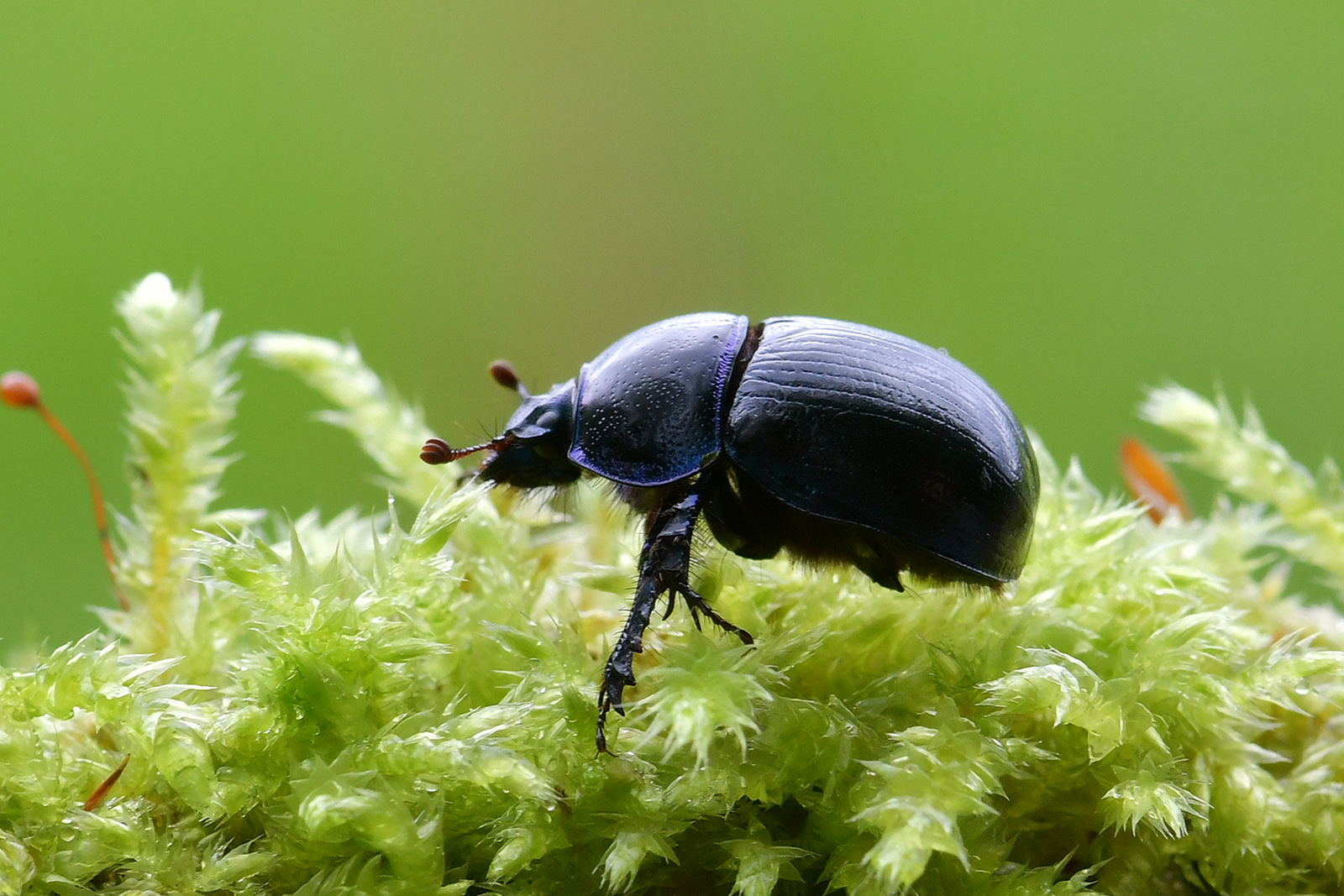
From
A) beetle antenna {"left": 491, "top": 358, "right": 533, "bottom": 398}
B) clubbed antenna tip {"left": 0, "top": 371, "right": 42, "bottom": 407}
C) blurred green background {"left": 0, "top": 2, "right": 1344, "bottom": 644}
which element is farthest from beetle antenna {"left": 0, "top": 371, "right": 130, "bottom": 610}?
blurred green background {"left": 0, "top": 2, "right": 1344, "bottom": 644}

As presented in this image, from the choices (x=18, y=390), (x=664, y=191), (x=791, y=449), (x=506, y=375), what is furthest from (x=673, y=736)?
(x=664, y=191)

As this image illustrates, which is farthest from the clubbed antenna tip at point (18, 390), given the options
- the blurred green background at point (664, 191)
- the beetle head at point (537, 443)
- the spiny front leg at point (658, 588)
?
the blurred green background at point (664, 191)

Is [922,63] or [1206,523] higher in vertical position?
[922,63]

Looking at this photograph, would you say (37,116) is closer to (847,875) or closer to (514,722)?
(514,722)

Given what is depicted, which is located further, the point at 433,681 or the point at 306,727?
the point at 433,681

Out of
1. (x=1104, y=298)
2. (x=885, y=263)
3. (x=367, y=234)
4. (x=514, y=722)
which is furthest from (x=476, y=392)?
(x=514, y=722)

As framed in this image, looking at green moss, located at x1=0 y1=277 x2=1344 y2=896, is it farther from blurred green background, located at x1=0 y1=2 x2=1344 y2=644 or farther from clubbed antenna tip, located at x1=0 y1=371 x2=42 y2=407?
blurred green background, located at x1=0 y1=2 x2=1344 y2=644
